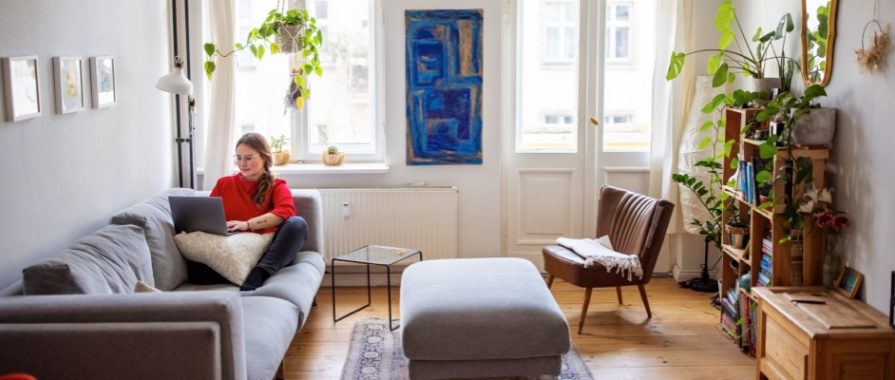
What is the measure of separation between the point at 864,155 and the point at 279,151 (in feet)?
11.2

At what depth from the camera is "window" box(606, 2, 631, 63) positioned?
5773 millimetres

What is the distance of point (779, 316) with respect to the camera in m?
3.80

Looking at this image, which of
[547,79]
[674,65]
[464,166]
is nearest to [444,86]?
[464,166]

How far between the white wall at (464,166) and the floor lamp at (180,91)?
0.63m

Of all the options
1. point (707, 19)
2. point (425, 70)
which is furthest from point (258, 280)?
point (707, 19)

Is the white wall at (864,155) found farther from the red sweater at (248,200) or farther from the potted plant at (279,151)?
the potted plant at (279,151)

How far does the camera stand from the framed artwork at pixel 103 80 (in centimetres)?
416

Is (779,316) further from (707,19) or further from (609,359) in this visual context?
(707,19)

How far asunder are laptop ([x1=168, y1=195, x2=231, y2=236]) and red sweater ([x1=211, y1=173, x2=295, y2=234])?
351mm

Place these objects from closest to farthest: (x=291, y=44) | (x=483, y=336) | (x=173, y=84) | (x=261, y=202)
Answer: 1. (x=483, y=336)
2. (x=173, y=84)
3. (x=261, y=202)
4. (x=291, y=44)

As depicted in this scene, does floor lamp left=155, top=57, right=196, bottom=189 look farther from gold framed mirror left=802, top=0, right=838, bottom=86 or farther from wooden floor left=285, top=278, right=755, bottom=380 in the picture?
gold framed mirror left=802, top=0, right=838, bottom=86

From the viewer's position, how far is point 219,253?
4.36 m

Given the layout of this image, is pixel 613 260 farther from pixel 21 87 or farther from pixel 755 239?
pixel 21 87

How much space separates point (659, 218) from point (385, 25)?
2103 mm
